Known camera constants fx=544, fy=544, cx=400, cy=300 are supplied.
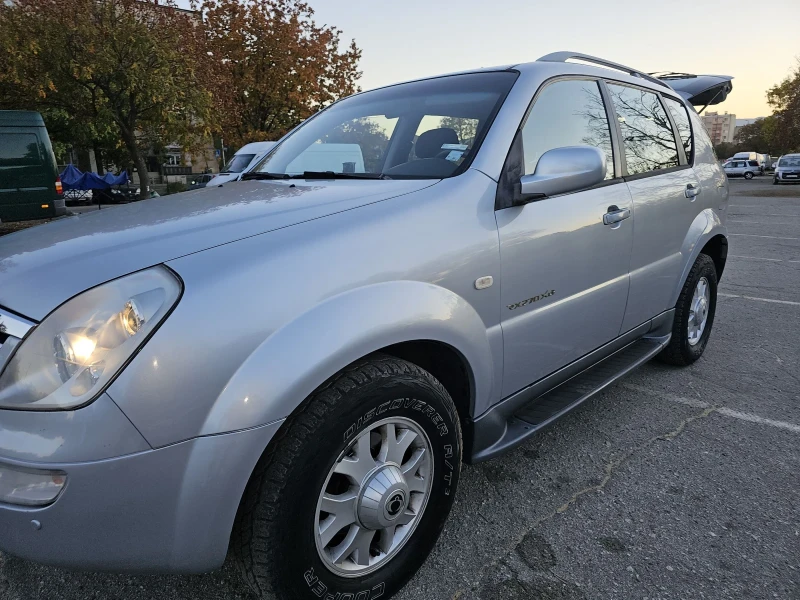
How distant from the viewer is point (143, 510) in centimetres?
126

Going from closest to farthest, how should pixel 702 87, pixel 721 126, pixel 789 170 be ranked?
1. pixel 702 87
2. pixel 789 170
3. pixel 721 126

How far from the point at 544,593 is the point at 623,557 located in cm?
36

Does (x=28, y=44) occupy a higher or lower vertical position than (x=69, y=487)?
higher

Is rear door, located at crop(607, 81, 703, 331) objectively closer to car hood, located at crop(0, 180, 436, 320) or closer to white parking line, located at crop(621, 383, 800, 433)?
white parking line, located at crop(621, 383, 800, 433)

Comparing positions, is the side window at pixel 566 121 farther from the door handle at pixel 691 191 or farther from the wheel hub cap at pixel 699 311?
the wheel hub cap at pixel 699 311

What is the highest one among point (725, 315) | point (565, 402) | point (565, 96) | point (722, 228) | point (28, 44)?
point (28, 44)

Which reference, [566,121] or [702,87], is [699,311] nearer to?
[566,121]

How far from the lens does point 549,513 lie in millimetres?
2180

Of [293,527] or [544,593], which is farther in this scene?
[544,593]

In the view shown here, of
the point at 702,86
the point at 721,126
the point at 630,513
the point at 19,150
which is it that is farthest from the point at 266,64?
the point at 721,126

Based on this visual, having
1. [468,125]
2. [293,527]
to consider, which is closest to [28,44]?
[468,125]

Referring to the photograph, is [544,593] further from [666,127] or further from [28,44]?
[28,44]

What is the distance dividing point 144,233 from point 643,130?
269 centimetres

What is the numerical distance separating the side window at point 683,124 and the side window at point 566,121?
1.03 meters
